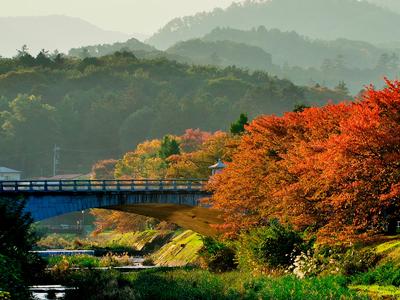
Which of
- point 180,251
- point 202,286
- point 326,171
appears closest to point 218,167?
point 180,251

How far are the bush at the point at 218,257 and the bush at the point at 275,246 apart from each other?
30.8 feet

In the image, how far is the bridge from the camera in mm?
78438

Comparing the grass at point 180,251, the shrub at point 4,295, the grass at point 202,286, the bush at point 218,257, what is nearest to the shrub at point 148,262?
the grass at point 180,251

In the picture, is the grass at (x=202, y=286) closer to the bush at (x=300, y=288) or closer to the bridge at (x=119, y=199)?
the bush at (x=300, y=288)

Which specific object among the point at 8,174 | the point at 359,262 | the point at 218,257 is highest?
the point at 359,262

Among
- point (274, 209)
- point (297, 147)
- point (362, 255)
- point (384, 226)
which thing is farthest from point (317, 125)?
point (362, 255)

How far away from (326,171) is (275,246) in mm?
9776

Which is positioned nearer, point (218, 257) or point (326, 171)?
point (326, 171)

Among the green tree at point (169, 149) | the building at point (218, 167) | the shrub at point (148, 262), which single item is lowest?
Answer: the shrub at point (148, 262)

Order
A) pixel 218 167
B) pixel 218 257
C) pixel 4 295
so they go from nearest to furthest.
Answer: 1. pixel 4 295
2. pixel 218 257
3. pixel 218 167

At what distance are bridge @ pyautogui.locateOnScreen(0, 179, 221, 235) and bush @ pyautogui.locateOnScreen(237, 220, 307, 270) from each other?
2041cm

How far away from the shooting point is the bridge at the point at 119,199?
7844 centimetres

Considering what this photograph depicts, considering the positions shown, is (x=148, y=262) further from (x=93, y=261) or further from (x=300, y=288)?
(x=300, y=288)

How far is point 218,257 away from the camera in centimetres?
7669
